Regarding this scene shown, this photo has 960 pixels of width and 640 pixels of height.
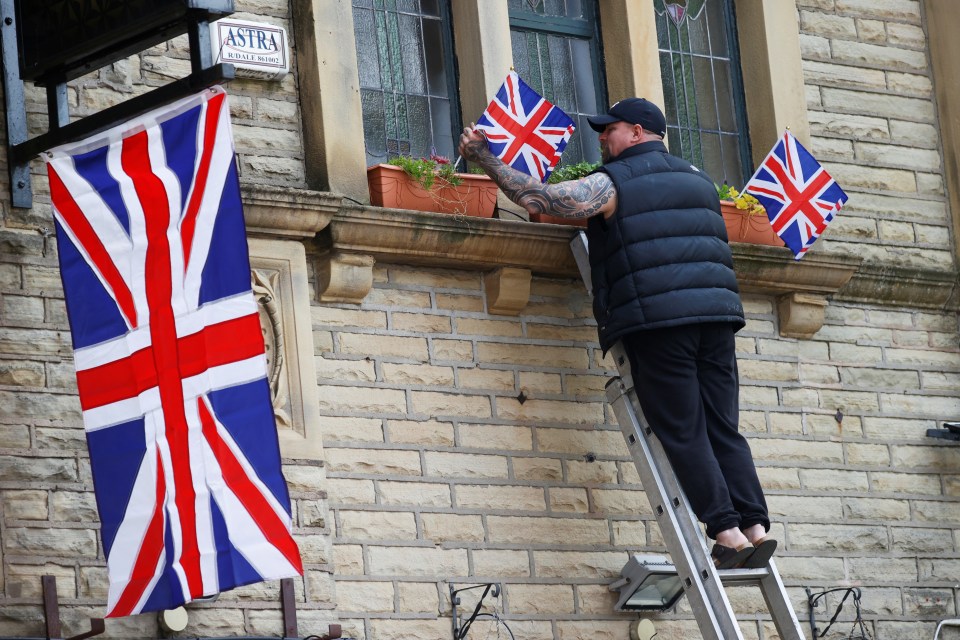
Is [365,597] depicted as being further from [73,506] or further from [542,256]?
[542,256]

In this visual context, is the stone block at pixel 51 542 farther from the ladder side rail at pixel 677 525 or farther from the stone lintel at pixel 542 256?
the ladder side rail at pixel 677 525

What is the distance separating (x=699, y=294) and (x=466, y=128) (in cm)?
123

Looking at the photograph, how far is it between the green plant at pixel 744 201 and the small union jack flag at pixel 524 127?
1162 mm

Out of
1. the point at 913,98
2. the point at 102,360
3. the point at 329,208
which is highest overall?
the point at 913,98

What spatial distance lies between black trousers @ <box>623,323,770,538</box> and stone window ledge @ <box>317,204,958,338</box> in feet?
2.14

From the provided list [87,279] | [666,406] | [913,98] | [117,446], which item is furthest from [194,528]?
[913,98]

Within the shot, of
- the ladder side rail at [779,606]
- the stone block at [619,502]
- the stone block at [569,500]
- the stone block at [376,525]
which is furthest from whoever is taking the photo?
the stone block at [619,502]

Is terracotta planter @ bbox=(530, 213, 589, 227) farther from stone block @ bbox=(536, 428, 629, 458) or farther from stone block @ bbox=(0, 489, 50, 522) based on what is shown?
stone block @ bbox=(0, 489, 50, 522)

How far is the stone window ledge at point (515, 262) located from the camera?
9.02 meters

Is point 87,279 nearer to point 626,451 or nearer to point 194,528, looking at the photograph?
point 194,528

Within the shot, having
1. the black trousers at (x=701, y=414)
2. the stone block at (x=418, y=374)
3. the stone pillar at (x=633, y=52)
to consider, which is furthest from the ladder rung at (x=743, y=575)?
the stone pillar at (x=633, y=52)

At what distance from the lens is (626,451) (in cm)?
966

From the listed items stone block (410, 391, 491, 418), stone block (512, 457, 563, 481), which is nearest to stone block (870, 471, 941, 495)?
stone block (512, 457, 563, 481)

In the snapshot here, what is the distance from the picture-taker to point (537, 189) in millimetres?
8945
